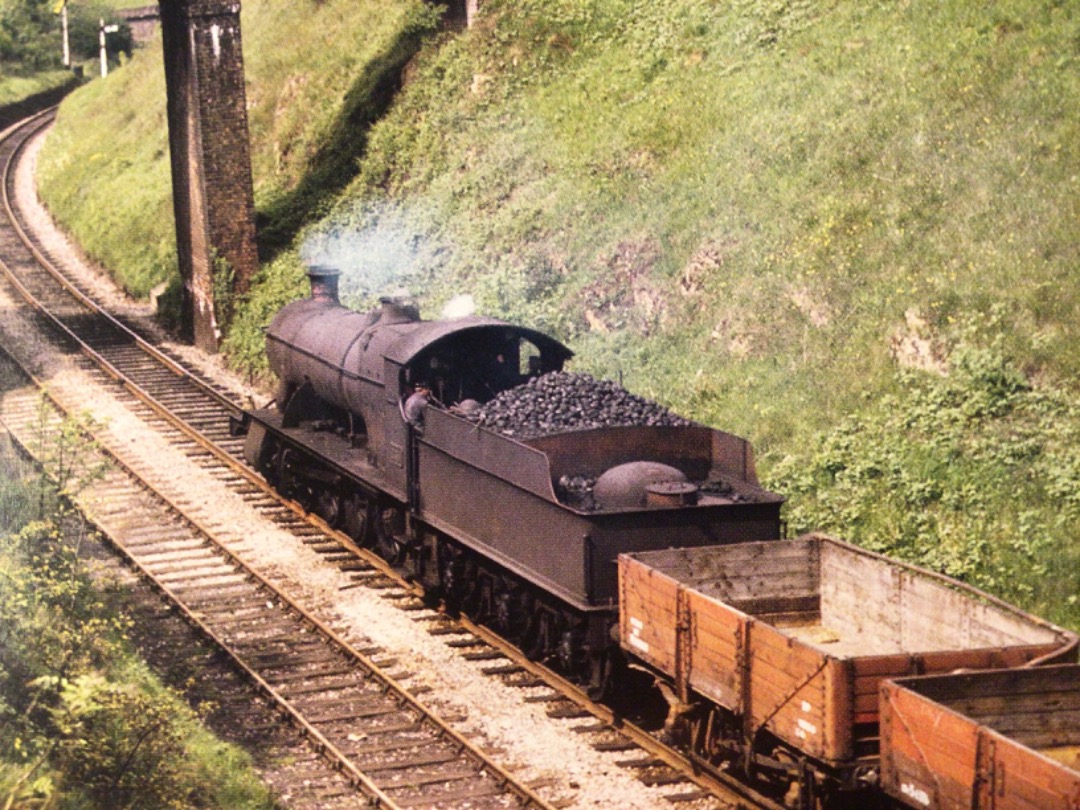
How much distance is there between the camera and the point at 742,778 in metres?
11.1

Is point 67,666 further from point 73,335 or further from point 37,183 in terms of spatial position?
point 37,183

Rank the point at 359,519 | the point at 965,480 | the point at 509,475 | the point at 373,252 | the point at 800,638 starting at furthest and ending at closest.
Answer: the point at 373,252
the point at 359,519
the point at 965,480
the point at 509,475
the point at 800,638

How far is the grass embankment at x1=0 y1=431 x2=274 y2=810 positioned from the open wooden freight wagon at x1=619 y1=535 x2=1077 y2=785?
3351 millimetres

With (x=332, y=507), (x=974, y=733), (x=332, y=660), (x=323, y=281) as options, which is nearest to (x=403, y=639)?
(x=332, y=660)

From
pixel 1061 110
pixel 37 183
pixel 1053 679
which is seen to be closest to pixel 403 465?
pixel 1053 679

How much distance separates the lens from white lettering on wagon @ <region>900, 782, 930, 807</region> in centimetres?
859

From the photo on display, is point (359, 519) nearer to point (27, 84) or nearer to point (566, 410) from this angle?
point (566, 410)

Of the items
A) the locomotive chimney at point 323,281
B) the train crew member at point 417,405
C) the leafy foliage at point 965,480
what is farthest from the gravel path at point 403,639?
the leafy foliage at point 965,480

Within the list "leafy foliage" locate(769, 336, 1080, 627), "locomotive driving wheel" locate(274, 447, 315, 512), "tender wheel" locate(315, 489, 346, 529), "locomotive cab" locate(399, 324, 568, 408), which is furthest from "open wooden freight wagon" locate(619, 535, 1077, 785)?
"locomotive driving wheel" locate(274, 447, 315, 512)

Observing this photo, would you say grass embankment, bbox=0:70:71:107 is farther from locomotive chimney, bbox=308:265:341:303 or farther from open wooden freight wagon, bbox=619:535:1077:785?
open wooden freight wagon, bbox=619:535:1077:785

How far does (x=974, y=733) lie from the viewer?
812 cm

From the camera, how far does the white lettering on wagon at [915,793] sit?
8586 mm

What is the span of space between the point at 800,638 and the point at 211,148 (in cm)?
1868

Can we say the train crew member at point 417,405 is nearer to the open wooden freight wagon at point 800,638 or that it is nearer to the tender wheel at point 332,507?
the tender wheel at point 332,507
